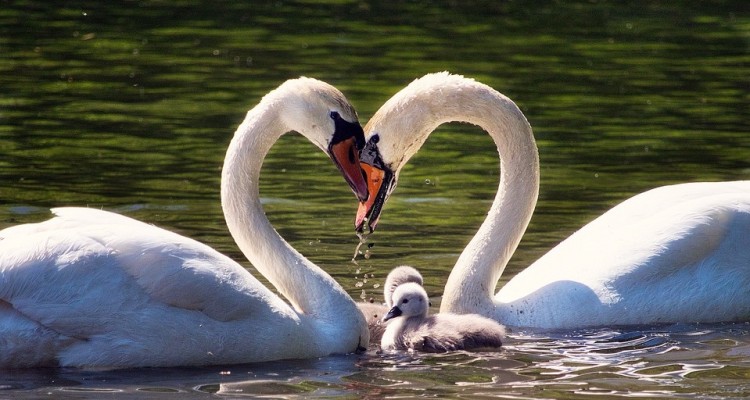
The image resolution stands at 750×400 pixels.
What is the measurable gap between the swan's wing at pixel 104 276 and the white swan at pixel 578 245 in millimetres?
1463

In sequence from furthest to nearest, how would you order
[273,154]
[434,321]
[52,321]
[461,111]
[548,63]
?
[548,63] → [273,154] → [461,111] → [434,321] → [52,321]

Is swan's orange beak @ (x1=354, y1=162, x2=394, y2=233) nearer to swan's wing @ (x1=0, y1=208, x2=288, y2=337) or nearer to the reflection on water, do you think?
the reflection on water

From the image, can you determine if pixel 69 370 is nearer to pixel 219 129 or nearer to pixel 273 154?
pixel 273 154

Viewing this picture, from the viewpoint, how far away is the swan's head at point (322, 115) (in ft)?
30.2

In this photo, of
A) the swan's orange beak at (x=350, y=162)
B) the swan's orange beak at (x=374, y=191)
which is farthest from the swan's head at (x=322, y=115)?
the swan's orange beak at (x=374, y=191)

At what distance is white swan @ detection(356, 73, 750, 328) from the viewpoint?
985cm

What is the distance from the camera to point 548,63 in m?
23.1

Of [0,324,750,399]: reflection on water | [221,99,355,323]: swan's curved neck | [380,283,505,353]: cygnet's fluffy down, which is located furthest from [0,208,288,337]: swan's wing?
[380,283,505,353]: cygnet's fluffy down

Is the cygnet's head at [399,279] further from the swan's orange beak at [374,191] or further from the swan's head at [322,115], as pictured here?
the swan's head at [322,115]

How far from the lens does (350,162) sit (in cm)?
945

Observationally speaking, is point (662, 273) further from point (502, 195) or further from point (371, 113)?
point (371, 113)

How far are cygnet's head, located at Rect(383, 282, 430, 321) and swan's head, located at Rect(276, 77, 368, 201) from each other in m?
0.85

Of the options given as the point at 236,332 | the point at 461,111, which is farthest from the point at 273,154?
the point at 236,332

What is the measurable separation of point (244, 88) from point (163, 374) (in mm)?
12146
